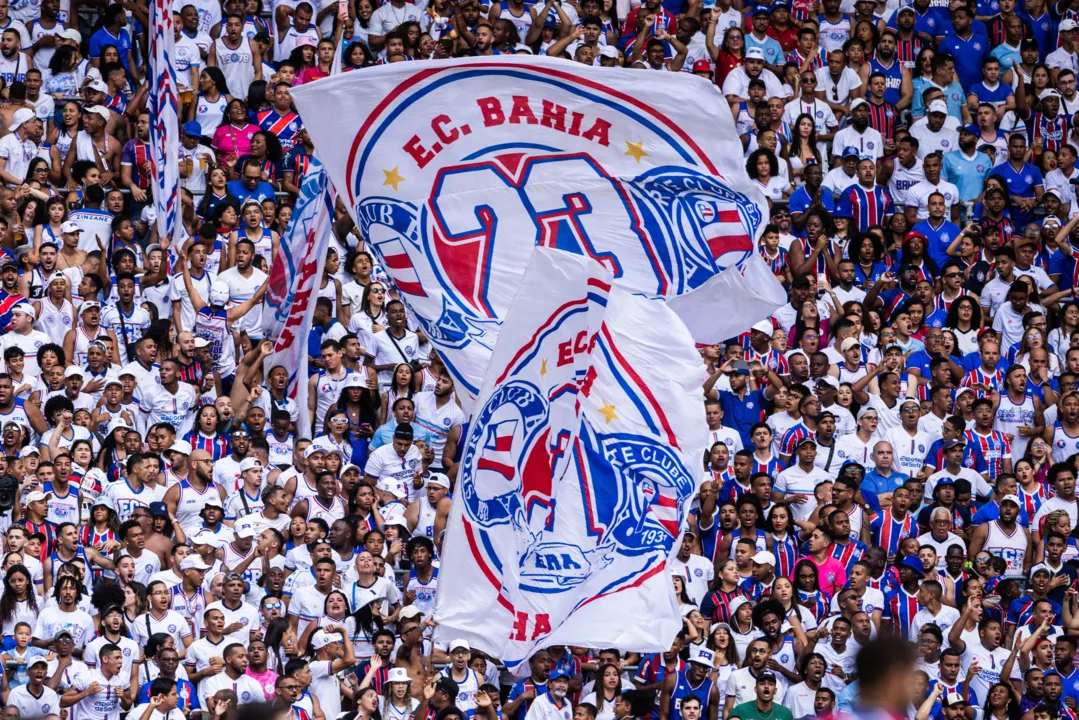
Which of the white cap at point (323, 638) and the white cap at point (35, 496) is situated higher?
the white cap at point (35, 496)

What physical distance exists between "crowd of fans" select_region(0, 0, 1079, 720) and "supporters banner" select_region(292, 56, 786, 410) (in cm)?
45

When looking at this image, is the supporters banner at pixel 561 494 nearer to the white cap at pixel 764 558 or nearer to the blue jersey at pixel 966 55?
the white cap at pixel 764 558

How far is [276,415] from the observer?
16.8m

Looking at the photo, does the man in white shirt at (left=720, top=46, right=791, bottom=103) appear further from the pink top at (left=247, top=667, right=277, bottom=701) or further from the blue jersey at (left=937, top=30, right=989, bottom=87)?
the pink top at (left=247, top=667, right=277, bottom=701)

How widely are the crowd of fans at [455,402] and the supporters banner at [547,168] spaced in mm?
448

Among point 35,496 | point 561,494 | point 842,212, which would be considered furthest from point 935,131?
point 561,494

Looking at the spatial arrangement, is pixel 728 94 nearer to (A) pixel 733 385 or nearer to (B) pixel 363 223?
(A) pixel 733 385

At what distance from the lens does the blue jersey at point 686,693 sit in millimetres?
15727

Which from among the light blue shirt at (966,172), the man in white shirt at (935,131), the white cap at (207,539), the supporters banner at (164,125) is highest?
the man in white shirt at (935,131)

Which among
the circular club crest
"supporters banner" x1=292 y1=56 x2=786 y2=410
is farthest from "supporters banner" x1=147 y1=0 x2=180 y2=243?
the circular club crest

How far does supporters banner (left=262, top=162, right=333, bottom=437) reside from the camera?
15.0 m

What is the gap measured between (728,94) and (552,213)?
8.67 m

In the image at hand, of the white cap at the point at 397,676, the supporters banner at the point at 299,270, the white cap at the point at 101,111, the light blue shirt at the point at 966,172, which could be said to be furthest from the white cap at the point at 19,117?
the light blue shirt at the point at 966,172

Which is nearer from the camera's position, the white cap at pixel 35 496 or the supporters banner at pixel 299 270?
the supporters banner at pixel 299 270
